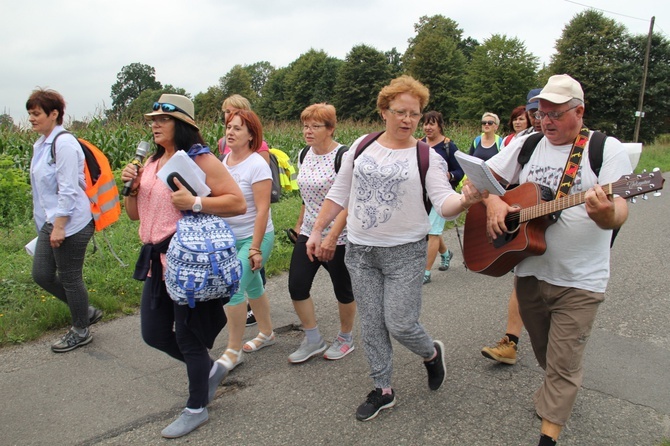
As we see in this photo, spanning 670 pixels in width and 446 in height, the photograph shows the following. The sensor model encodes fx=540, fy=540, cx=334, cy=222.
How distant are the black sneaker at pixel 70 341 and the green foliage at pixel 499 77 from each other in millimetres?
42793

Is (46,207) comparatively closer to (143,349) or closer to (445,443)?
(143,349)

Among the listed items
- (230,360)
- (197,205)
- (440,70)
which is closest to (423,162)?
(197,205)

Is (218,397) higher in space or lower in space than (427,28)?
lower

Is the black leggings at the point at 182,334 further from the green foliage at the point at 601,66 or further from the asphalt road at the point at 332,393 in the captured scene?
the green foliage at the point at 601,66

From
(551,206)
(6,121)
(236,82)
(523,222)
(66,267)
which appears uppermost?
(236,82)

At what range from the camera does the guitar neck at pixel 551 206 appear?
2607 mm

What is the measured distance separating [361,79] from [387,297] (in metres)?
52.0

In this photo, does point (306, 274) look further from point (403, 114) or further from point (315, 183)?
point (403, 114)

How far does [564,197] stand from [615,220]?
33 cm

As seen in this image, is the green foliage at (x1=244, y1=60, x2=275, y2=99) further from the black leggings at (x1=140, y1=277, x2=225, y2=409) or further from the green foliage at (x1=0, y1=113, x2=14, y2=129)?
the black leggings at (x1=140, y1=277, x2=225, y2=409)

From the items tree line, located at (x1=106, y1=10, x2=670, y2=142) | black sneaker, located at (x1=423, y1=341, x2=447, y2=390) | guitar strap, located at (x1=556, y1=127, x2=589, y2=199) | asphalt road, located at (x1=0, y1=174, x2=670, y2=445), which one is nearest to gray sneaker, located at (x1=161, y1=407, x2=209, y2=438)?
asphalt road, located at (x1=0, y1=174, x2=670, y2=445)

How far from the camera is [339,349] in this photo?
4.07m

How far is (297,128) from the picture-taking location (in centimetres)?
1512

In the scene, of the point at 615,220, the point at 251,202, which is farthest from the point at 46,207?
the point at 615,220
